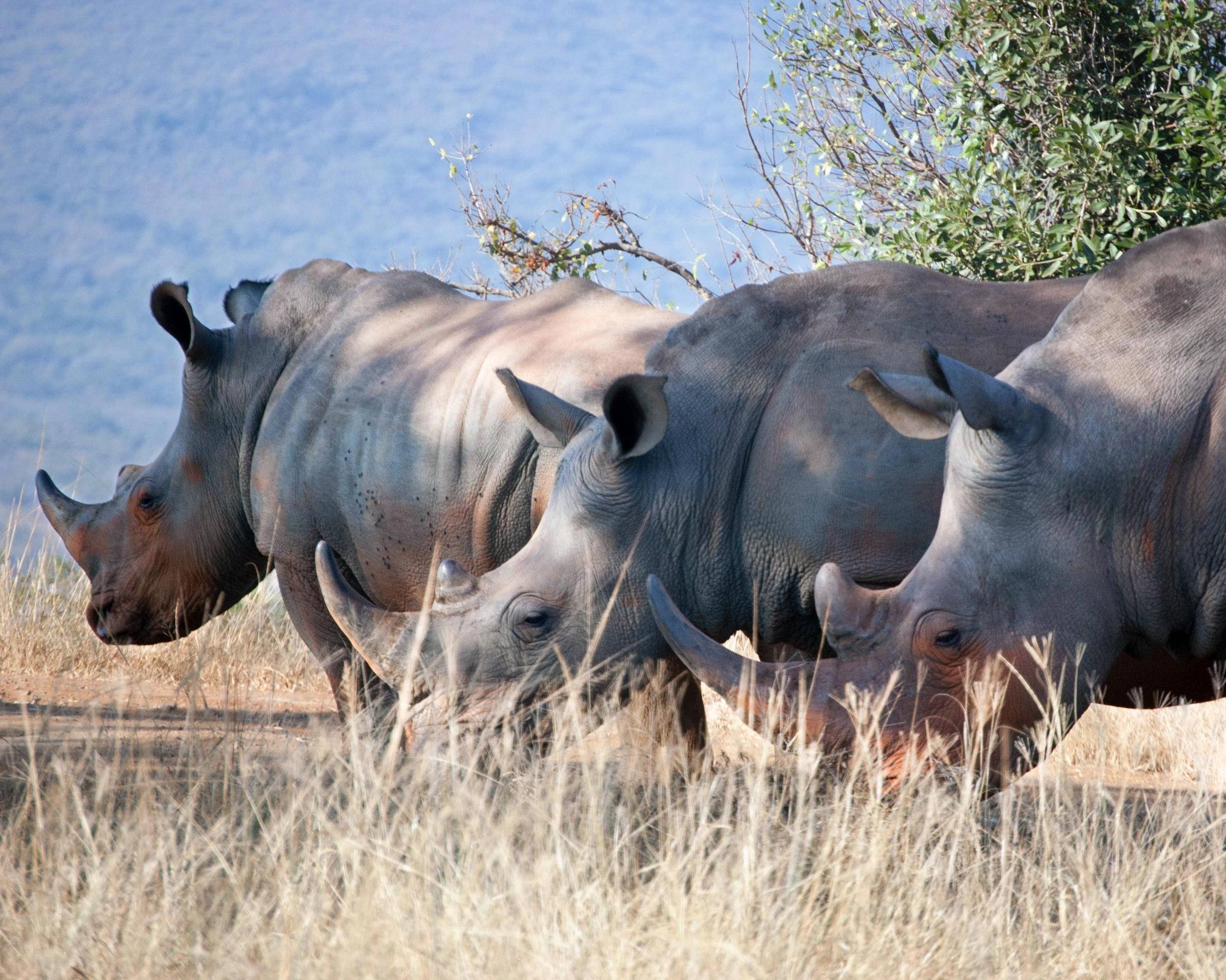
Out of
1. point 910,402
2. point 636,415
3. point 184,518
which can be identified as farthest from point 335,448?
point 910,402

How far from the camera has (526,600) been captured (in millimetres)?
4750

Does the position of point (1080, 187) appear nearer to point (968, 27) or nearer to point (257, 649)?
point (968, 27)

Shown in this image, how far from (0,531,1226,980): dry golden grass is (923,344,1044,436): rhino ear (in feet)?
2.87

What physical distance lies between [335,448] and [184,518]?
1339 mm

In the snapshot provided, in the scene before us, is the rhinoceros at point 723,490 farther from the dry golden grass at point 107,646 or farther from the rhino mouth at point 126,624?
the dry golden grass at point 107,646

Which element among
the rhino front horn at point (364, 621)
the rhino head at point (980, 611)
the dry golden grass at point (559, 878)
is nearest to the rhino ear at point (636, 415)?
the rhino head at point (980, 611)

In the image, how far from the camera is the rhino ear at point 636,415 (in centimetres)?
475

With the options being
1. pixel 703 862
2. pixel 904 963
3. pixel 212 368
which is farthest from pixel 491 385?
pixel 904 963

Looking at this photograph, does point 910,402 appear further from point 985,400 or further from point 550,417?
point 550,417

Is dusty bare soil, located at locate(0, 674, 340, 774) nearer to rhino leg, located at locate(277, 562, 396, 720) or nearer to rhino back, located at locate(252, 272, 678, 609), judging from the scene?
rhino leg, located at locate(277, 562, 396, 720)

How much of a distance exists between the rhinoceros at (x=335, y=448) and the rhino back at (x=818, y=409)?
562 millimetres

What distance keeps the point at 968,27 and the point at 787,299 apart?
3.67m

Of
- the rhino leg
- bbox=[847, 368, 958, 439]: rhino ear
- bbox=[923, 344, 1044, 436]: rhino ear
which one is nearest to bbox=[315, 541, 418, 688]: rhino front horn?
the rhino leg

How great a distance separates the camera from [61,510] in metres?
7.70
